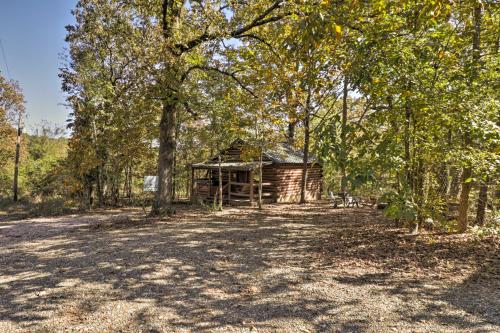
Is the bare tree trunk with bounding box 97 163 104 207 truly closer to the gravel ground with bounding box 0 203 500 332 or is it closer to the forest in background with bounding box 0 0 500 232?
the forest in background with bounding box 0 0 500 232

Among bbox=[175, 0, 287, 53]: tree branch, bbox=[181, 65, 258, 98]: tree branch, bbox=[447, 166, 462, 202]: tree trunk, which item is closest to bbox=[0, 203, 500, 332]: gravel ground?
bbox=[447, 166, 462, 202]: tree trunk

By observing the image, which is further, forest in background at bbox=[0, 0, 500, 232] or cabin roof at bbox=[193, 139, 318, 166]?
cabin roof at bbox=[193, 139, 318, 166]

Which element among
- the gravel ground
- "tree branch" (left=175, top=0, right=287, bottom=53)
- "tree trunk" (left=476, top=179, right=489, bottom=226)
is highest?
"tree branch" (left=175, top=0, right=287, bottom=53)

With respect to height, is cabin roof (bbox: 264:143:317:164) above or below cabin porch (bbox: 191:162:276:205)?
above

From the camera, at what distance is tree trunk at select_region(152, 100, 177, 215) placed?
11930mm

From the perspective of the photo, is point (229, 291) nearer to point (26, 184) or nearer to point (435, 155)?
point (435, 155)

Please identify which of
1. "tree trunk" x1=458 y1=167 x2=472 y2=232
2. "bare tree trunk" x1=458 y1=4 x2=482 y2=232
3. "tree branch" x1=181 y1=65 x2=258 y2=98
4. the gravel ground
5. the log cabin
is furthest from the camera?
the log cabin

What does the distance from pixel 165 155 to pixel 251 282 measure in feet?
26.7

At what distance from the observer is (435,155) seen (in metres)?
6.12

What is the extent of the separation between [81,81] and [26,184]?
1910 centimetres

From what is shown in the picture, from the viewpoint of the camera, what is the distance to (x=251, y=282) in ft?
16.5

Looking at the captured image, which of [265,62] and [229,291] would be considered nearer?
[229,291]

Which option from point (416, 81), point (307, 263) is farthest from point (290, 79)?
point (307, 263)

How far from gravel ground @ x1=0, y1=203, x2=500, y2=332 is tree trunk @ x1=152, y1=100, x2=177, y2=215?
365cm
